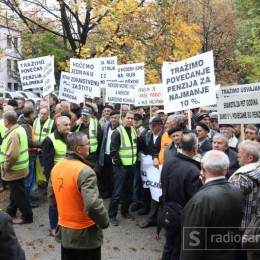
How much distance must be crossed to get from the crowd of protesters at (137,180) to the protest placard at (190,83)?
36 cm

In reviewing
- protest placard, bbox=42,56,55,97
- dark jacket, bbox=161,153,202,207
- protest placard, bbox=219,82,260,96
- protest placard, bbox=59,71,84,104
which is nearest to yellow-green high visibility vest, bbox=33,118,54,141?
protest placard, bbox=59,71,84,104

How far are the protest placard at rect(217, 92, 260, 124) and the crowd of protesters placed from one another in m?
0.34

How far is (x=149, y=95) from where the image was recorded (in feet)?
33.1

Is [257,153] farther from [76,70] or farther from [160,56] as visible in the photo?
[160,56]

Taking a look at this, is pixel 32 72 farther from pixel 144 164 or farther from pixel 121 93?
pixel 144 164

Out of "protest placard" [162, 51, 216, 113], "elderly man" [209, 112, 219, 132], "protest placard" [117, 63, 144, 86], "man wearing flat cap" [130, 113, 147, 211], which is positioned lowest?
"man wearing flat cap" [130, 113, 147, 211]

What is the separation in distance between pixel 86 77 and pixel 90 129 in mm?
1971

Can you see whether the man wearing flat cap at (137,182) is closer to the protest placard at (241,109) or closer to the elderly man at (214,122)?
the elderly man at (214,122)

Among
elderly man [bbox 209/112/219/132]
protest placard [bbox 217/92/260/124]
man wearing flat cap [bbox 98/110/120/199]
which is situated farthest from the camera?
elderly man [bbox 209/112/219/132]

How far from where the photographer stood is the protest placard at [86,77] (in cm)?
969

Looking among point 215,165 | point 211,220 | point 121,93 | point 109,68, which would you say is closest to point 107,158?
point 121,93

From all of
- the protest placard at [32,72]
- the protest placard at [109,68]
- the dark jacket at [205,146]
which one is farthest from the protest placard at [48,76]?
the dark jacket at [205,146]

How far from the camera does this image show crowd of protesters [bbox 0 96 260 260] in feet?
12.2

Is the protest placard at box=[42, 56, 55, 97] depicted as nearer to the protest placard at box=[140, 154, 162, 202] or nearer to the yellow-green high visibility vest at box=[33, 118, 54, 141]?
the yellow-green high visibility vest at box=[33, 118, 54, 141]
